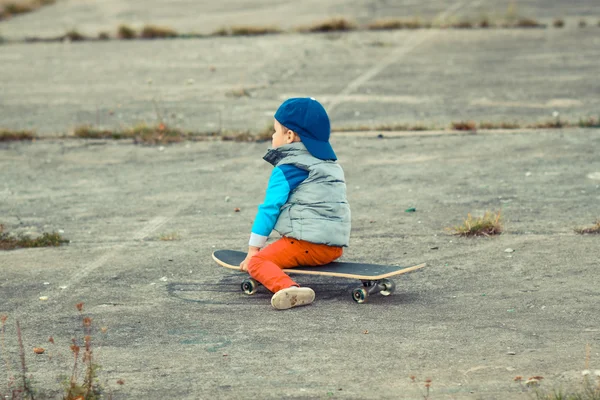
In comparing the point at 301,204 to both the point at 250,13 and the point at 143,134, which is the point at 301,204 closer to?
the point at 143,134

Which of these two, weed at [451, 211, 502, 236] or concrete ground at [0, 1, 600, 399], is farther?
weed at [451, 211, 502, 236]

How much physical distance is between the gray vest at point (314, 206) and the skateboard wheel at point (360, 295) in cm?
35

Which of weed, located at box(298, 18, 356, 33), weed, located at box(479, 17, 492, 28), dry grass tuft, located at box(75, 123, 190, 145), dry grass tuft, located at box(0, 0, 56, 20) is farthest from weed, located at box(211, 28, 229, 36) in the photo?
dry grass tuft, located at box(75, 123, 190, 145)

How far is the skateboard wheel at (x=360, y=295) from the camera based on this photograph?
5.65 metres

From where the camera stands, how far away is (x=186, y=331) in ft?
17.5

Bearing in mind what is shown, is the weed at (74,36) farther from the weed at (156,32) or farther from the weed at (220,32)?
the weed at (220,32)

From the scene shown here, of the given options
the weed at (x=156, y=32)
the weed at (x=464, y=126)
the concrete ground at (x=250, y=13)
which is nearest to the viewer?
the weed at (x=464, y=126)

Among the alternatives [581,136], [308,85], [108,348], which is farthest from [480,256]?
[308,85]

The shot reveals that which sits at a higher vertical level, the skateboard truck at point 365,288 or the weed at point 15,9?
the weed at point 15,9

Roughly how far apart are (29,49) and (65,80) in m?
3.38

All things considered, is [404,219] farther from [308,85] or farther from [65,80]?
[65,80]

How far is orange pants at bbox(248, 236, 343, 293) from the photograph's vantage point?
5766mm

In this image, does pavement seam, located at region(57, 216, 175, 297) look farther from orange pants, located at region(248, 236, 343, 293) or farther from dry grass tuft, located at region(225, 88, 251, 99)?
dry grass tuft, located at region(225, 88, 251, 99)

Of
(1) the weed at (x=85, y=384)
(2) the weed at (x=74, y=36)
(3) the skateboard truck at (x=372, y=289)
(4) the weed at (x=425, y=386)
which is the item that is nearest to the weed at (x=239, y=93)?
(2) the weed at (x=74, y=36)
